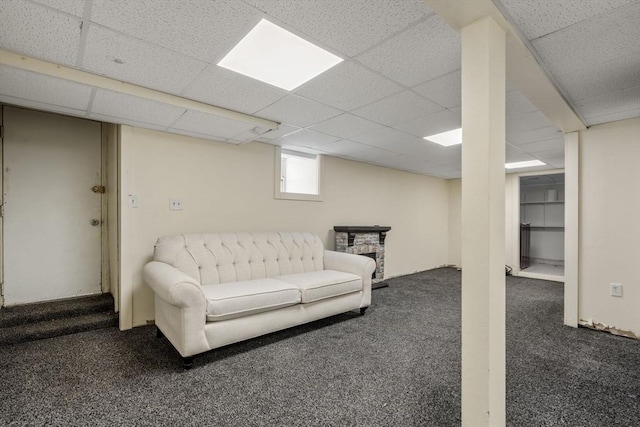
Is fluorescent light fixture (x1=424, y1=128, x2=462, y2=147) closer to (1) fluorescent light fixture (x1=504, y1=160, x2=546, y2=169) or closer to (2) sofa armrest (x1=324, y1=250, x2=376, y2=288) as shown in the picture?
(2) sofa armrest (x1=324, y1=250, x2=376, y2=288)

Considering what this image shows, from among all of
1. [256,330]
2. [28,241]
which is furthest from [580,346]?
[28,241]

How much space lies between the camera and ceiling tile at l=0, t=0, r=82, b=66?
132 cm

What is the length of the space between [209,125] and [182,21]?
1440 millimetres

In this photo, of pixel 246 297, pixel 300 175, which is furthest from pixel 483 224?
pixel 300 175

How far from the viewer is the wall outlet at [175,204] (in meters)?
3.08

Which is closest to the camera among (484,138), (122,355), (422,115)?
(484,138)

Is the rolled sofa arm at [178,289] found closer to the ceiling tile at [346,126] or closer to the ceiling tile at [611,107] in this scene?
the ceiling tile at [346,126]

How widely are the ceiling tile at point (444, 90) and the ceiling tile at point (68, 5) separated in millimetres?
1974

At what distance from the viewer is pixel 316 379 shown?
78.2 inches

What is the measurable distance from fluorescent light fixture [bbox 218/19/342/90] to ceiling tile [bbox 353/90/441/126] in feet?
2.32

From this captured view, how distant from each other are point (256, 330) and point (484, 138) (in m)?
2.21

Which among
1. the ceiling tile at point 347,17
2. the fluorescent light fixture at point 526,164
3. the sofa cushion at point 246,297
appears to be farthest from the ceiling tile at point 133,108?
the fluorescent light fixture at point 526,164

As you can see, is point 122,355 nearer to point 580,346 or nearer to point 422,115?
point 422,115

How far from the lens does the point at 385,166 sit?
5273mm
